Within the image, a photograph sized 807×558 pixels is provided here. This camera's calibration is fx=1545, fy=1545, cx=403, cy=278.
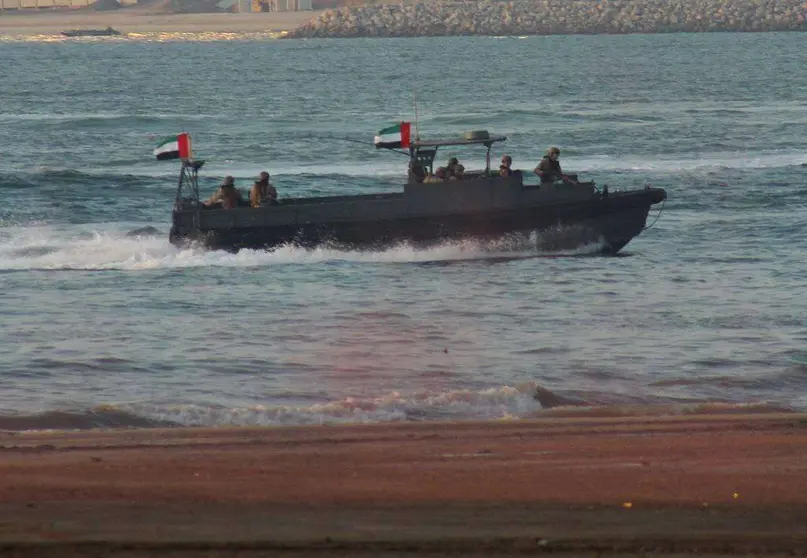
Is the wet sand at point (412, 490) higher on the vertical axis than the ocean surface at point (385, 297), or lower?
higher

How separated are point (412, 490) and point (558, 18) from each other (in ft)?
477

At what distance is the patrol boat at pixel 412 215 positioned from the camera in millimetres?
22875

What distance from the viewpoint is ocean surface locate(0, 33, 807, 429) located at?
13750 mm

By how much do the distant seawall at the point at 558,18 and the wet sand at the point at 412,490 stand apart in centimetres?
13768

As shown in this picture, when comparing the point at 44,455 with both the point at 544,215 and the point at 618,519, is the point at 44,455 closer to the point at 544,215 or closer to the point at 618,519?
the point at 618,519

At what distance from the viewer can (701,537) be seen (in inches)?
321

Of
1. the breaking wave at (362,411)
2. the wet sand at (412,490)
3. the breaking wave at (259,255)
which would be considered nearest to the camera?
the wet sand at (412,490)

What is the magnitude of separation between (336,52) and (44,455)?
11474 cm

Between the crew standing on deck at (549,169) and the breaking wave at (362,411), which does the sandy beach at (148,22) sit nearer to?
the crew standing on deck at (549,169)

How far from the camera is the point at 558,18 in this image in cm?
15138

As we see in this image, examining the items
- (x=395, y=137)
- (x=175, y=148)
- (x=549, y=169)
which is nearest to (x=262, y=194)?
(x=175, y=148)

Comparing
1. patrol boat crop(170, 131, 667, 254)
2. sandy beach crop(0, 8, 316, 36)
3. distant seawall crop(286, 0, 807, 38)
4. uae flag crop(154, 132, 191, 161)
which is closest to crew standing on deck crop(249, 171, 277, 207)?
patrol boat crop(170, 131, 667, 254)

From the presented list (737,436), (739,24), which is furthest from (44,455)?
(739,24)

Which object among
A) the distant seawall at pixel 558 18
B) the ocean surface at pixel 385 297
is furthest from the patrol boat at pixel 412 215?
the distant seawall at pixel 558 18
